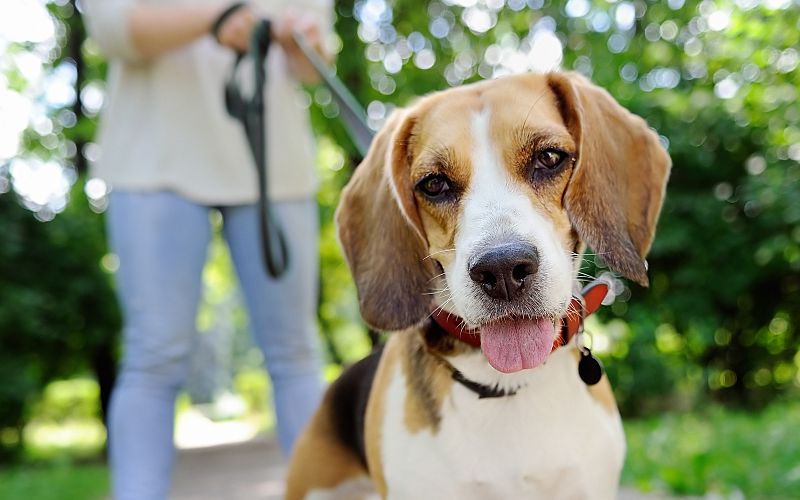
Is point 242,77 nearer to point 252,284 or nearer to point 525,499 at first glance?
point 252,284

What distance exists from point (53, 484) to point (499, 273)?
25.9 feet

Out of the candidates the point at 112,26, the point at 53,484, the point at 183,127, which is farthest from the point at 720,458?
the point at 53,484

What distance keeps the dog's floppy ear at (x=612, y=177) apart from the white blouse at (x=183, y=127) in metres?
1.53

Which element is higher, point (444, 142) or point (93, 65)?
point (444, 142)

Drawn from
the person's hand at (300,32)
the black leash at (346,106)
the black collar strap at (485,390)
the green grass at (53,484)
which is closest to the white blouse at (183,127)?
the person's hand at (300,32)

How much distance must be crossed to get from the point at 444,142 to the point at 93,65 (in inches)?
499

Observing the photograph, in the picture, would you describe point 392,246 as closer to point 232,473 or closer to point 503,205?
point 503,205

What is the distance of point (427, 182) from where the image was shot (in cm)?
223

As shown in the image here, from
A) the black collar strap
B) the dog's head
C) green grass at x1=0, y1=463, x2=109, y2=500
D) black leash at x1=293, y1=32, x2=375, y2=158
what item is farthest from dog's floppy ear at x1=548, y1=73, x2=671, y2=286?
green grass at x1=0, y1=463, x2=109, y2=500

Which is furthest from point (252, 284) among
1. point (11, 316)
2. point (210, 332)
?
point (210, 332)

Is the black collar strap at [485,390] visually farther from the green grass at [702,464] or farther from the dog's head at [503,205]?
the green grass at [702,464]

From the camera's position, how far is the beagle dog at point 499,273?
2.02 m

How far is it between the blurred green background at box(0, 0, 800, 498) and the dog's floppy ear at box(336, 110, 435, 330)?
15.6 ft

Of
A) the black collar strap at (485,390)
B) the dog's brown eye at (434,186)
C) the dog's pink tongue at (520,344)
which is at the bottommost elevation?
the black collar strap at (485,390)
